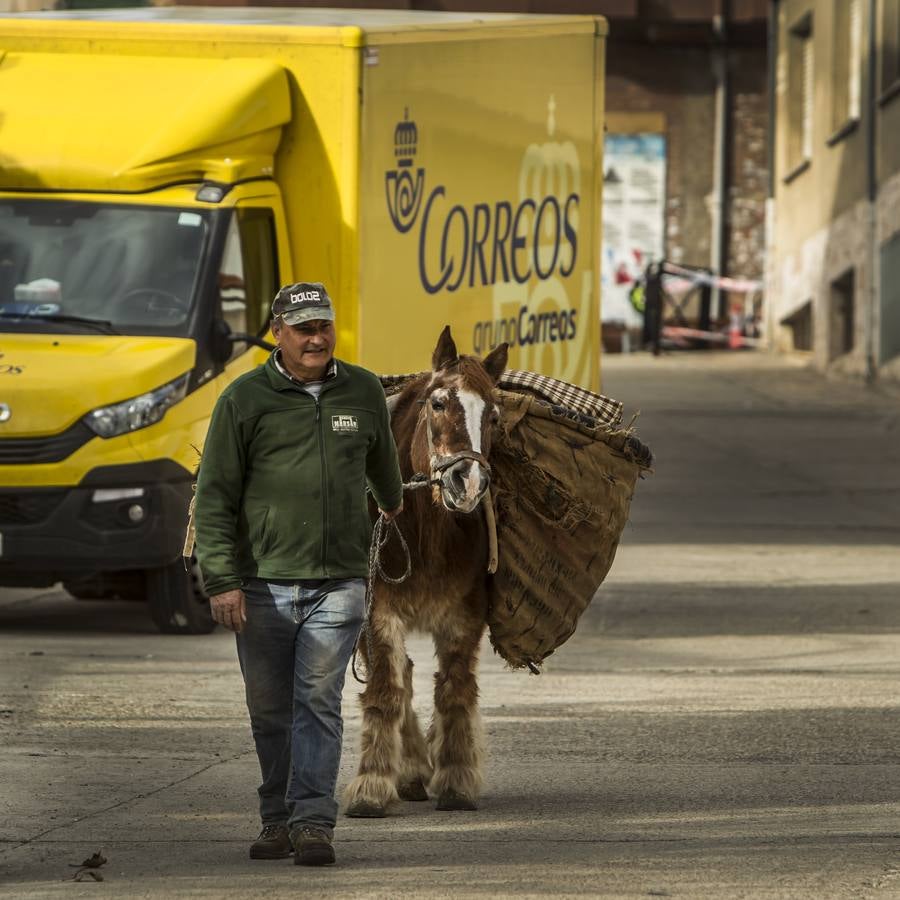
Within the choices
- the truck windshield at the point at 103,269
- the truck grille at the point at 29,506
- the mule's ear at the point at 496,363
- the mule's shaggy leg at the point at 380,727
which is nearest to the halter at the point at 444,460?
the mule's ear at the point at 496,363

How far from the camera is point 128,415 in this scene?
13.3m

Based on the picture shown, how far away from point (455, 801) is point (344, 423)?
72.9 inches

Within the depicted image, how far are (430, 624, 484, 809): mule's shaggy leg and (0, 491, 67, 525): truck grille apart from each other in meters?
4.89

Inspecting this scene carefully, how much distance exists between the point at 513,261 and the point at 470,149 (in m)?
0.96

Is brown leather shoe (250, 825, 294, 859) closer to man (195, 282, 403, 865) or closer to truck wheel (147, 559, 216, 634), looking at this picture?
man (195, 282, 403, 865)

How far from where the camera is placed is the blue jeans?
7.59 metres

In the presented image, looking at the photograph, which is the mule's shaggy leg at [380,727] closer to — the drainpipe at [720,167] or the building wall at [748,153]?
the drainpipe at [720,167]

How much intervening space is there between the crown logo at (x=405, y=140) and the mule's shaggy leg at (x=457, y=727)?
584 centimetres

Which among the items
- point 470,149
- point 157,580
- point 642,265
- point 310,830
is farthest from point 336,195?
point 642,265

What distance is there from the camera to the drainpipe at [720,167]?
43.1m

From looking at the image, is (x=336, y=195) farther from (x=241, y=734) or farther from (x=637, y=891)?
(x=637, y=891)

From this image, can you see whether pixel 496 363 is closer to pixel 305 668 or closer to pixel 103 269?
pixel 305 668

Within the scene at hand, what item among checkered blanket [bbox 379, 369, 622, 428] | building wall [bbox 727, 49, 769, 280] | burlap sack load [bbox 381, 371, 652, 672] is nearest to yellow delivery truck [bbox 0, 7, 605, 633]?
checkered blanket [bbox 379, 369, 622, 428]

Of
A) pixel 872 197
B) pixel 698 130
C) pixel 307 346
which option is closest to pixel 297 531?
pixel 307 346
